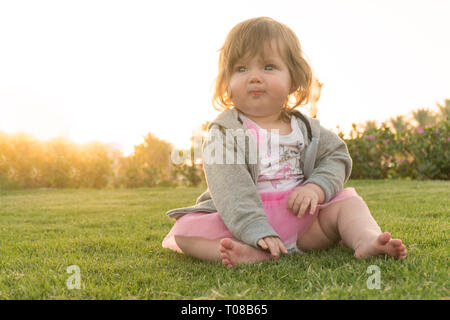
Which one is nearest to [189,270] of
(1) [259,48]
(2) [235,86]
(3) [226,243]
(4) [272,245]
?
(3) [226,243]

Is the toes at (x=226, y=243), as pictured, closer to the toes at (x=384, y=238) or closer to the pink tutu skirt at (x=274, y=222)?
the pink tutu skirt at (x=274, y=222)

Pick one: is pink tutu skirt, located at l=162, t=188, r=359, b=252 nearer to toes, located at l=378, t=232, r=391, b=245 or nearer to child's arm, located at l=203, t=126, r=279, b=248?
child's arm, located at l=203, t=126, r=279, b=248

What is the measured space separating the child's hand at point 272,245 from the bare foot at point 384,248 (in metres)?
0.36

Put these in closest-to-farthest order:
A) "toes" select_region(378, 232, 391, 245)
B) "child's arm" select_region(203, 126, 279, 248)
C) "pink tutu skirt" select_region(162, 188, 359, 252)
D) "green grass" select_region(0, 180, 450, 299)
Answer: "green grass" select_region(0, 180, 450, 299) → "toes" select_region(378, 232, 391, 245) → "child's arm" select_region(203, 126, 279, 248) → "pink tutu skirt" select_region(162, 188, 359, 252)

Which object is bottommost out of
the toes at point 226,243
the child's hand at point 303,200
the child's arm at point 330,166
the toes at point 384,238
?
the toes at point 226,243

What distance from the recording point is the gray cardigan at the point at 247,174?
2.10m

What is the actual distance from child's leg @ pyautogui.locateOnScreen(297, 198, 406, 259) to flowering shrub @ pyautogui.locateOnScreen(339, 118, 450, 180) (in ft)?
22.0

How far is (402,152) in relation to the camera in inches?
344

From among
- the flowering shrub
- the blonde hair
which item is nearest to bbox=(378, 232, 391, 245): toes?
the blonde hair

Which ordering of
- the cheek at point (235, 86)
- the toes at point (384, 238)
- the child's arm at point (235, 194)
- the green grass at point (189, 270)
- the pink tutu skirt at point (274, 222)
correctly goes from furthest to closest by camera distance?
the cheek at point (235, 86) → the pink tutu skirt at point (274, 222) → the child's arm at point (235, 194) → the toes at point (384, 238) → the green grass at point (189, 270)

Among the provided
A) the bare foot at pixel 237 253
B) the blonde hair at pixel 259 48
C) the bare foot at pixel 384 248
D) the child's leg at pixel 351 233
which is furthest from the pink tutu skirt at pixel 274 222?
the blonde hair at pixel 259 48

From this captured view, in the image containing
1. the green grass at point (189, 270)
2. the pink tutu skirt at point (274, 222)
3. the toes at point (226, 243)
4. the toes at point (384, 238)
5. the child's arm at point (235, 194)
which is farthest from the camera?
the pink tutu skirt at point (274, 222)

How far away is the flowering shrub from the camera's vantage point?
26.7 feet
